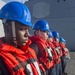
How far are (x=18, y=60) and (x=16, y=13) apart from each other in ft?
1.68

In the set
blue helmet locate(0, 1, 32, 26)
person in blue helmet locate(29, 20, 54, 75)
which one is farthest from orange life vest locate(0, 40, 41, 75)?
person in blue helmet locate(29, 20, 54, 75)

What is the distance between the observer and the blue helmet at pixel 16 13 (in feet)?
8.57

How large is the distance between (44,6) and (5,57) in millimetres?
28269

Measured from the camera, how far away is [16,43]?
103 inches

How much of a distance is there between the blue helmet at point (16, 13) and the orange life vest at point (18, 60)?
279 mm

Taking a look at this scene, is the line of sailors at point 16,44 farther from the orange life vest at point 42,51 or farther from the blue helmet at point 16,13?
the orange life vest at point 42,51

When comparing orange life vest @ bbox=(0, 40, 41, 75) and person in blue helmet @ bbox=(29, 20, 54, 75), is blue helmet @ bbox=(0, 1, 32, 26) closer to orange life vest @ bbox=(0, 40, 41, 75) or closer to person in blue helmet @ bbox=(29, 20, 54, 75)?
orange life vest @ bbox=(0, 40, 41, 75)

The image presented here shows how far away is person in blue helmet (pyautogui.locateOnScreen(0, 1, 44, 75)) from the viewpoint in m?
2.41

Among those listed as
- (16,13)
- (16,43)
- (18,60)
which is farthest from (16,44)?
(16,13)

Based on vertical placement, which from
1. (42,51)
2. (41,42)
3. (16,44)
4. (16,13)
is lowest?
(42,51)

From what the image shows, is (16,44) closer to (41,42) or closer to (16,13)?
(16,13)

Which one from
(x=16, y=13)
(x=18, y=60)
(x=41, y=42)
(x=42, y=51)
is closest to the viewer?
(x=18, y=60)

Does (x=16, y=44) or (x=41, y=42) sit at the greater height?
(x=16, y=44)

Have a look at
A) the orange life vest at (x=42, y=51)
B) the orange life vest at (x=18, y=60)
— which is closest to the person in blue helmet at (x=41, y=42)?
the orange life vest at (x=42, y=51)
